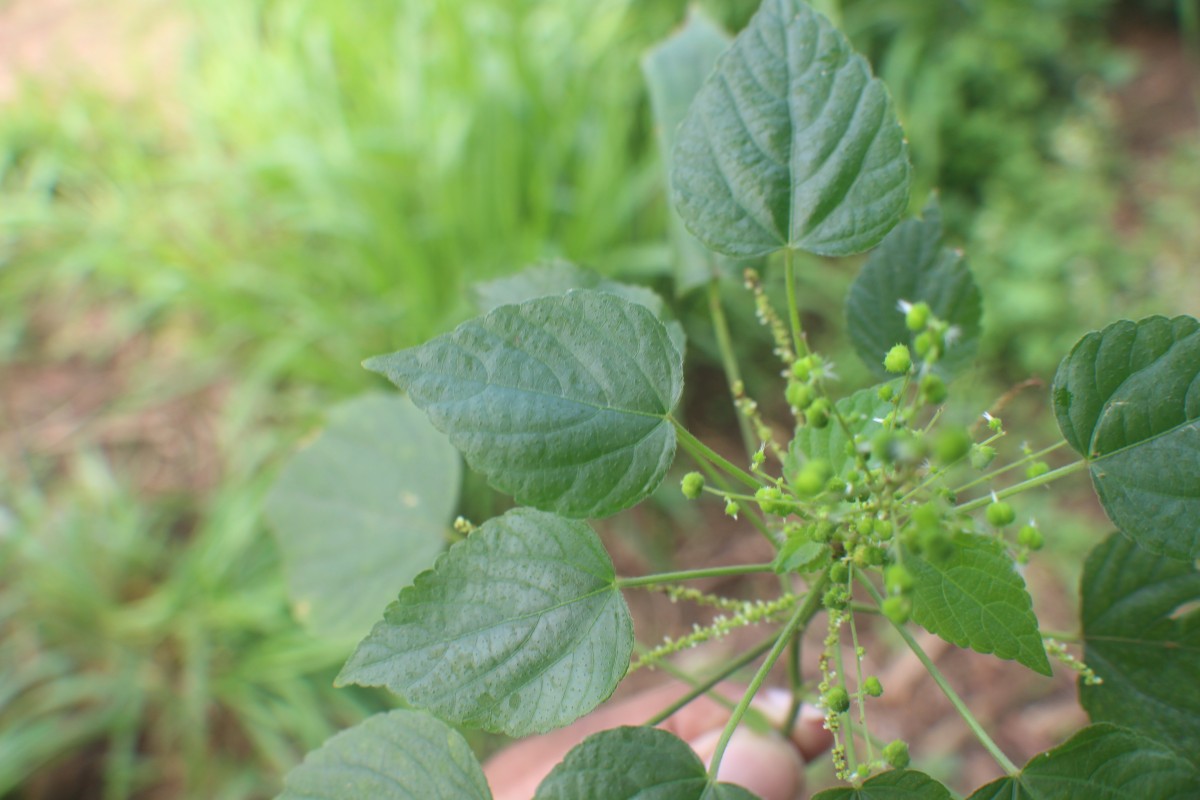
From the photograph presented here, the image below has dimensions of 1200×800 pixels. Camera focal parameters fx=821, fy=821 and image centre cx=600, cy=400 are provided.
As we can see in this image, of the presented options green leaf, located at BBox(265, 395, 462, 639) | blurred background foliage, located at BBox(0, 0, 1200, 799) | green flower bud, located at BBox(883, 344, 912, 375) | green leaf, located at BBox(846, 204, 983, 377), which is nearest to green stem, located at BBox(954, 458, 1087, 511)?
green flower bud, located at BBox(883, 344, 912, 375)

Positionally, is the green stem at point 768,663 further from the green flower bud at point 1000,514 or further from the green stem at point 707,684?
the green flower bud at point 1000,514

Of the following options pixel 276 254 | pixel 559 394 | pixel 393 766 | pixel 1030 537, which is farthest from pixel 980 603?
pixel 276 254

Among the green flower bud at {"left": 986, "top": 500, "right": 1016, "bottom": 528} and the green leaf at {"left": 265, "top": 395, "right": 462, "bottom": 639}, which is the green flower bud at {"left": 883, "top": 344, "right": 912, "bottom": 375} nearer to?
the green flower bud at {"left": 986, "top": 500, "right": 1016, "bottom": 528}

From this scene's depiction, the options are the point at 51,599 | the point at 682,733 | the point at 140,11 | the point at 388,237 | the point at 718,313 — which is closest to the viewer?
the point at 718,313

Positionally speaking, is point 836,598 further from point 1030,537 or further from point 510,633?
point 510,633

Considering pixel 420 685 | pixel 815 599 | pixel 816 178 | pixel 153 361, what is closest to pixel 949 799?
pixel 815 599

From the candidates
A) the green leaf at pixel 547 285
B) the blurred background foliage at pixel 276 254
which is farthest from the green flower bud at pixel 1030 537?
the blurred background foliage at pixel 276 254

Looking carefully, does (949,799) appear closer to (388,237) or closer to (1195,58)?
(388,237)
